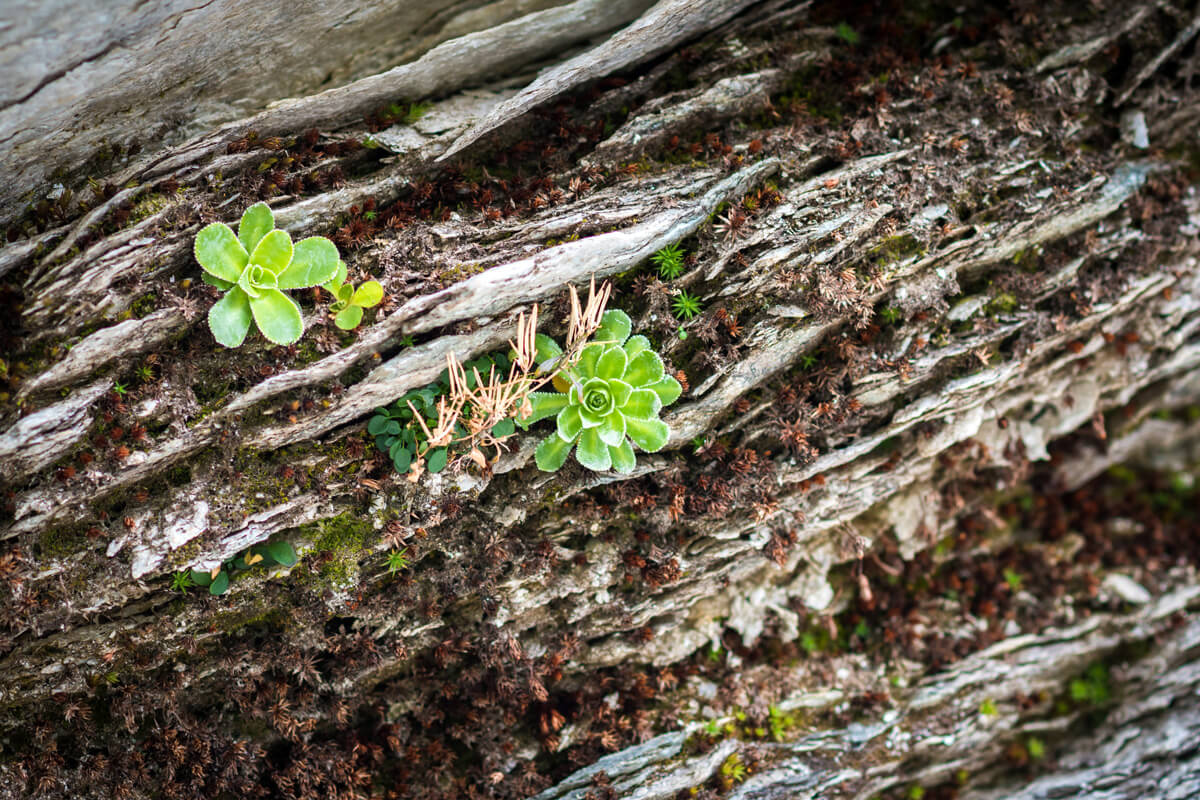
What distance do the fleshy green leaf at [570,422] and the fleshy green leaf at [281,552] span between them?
98.5 inches

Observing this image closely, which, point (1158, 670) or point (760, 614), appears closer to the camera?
point (760, 614)

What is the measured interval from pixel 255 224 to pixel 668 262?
3.44 metres

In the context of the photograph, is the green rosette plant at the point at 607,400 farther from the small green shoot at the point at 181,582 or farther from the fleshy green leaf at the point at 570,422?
the small green shoot at the point at 181,582

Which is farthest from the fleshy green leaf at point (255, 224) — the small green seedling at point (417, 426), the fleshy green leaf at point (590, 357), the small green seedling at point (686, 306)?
the small green seedling at point (686, 306)

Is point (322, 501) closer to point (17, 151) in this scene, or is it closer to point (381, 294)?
point (381, 294)

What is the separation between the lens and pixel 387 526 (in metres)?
6.20

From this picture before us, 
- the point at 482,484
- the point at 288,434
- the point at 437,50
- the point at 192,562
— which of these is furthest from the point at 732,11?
the point at 192,562

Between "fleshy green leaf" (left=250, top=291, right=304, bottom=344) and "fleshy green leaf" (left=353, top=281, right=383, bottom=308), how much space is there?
0.47 m

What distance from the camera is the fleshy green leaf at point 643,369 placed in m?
5.91

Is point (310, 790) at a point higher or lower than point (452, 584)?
lower

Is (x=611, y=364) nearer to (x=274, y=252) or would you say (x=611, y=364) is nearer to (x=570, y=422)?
(x=570, y=422)

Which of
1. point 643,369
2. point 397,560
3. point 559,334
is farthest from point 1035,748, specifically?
point 397,560

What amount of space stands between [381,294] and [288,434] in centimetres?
141

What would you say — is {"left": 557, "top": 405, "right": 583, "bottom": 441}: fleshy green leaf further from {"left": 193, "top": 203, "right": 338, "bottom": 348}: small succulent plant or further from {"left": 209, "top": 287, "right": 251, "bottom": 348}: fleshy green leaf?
{"left": 209, "top": 287, "right": 251, "bottom": 348}: fleshy green leaf
